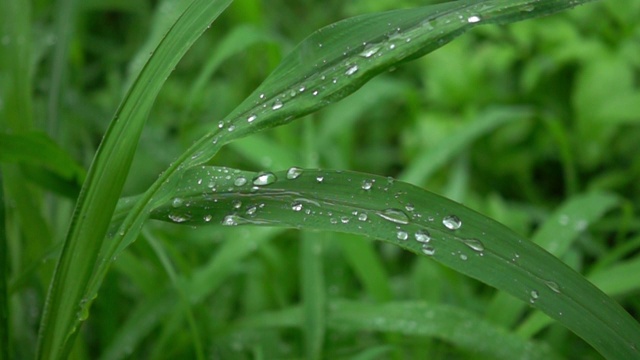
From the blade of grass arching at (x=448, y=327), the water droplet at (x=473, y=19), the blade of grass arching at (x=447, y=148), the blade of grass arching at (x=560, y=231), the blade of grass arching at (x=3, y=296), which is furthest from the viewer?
the blade of grass arching at (x=447, y=148)

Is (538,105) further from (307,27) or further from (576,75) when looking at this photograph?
(307,27)

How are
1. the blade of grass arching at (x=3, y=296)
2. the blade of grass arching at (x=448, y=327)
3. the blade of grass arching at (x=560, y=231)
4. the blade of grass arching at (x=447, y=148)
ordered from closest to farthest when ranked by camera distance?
the blade of grass arching at (x=3, y=296)
the blade of grass arching at (x=448, y=327)
the blade of grass arching at (x=560, y=231)
the blade of grass arching at (x=447, y=148)

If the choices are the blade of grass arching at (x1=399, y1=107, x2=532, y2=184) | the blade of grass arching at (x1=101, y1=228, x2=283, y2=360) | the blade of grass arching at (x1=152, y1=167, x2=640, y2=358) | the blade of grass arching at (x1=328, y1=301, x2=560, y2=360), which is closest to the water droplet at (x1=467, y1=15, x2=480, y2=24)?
the blade of grass arching at (x1=152, y1=167, x2=640, y2=358)

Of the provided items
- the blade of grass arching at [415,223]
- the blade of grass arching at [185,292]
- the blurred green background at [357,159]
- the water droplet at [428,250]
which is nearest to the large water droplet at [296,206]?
the blade of grass arching at [415,223]

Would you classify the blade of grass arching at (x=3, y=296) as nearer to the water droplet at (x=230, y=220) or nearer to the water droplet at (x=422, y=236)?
the water droplet at (x=230, y=220)

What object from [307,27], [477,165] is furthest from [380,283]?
[307,27]

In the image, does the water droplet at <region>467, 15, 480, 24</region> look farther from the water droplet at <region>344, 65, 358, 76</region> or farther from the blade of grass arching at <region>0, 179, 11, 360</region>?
the blade of grass arching at <region>0, 179, 11, 360</region>
